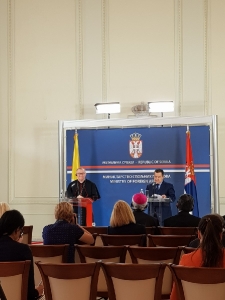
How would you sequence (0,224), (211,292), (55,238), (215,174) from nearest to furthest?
(211,292) < (0,224) < (55,238) < (215,174)

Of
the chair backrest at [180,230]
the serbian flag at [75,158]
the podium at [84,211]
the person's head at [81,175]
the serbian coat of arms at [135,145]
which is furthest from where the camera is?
the serbian flag at [75,158]

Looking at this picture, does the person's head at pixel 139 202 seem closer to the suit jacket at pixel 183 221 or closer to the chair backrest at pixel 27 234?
the suit jacket at pixel 183 221

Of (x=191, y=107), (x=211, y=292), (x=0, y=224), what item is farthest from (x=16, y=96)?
(x=211, y=292)

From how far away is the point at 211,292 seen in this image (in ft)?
11.3

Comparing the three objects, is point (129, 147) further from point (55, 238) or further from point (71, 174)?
point (55, 238)

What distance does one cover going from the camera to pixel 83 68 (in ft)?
35.0

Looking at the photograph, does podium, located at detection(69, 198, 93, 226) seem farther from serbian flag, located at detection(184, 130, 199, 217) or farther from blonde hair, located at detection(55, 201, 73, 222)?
blonde hair, located at detection(55, 201, 73, 222)

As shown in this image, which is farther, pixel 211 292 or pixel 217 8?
pixel 217 8

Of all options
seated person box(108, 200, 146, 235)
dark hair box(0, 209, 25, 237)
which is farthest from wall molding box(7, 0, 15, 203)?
dark hair box(0, 209, 25, 237)

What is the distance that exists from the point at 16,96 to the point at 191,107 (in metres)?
3.55

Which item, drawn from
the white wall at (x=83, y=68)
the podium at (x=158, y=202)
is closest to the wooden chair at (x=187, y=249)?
the podium at (x=158, y=202)

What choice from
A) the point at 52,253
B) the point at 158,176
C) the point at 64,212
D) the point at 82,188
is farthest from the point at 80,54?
the point at 52,253

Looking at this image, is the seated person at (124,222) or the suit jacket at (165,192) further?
the suit jacket at (165,192)

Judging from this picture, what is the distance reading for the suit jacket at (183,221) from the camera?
243 inches
